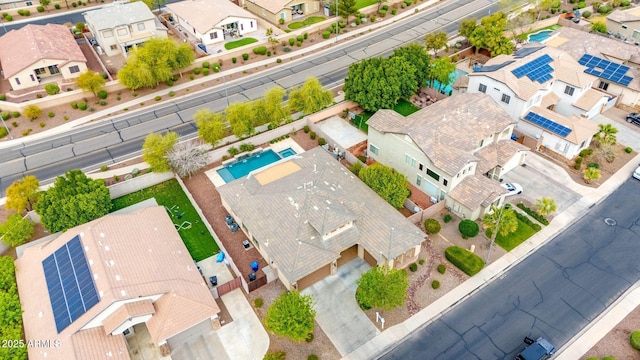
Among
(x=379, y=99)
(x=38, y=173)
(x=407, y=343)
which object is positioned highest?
(x=379, y=99)

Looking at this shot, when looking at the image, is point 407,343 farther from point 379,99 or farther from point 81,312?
point 379,99

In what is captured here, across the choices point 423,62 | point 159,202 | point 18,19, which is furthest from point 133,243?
point 18,19

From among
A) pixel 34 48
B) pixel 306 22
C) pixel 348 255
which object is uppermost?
pixel 34 48

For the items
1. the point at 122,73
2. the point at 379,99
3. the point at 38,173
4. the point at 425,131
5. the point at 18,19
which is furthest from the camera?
the point at 18,19

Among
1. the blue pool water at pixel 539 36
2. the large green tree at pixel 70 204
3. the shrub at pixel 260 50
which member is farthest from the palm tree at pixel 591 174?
the large green tree at pixel 70 204

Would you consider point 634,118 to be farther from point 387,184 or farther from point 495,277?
point 387,184

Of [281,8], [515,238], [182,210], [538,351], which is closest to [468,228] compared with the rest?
[515,238]

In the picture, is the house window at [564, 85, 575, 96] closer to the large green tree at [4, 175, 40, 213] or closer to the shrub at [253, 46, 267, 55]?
the shrub at [253, 46, 267, 55]
